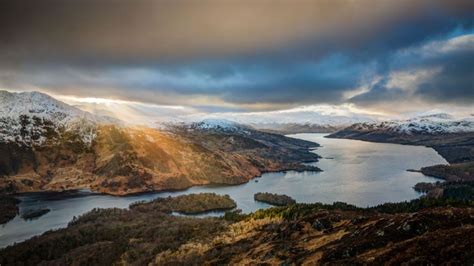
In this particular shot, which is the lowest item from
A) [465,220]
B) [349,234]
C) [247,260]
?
[247,260]

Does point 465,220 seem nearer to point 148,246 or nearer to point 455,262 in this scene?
point 455,262

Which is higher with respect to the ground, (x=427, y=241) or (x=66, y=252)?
(x=427, y=241)

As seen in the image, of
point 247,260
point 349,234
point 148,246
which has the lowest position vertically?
point 148,246

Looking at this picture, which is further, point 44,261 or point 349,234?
point 44,261

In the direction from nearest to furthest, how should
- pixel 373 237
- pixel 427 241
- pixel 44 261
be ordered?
pixel 427 241 → pixel 373 237 → pixel 44 261

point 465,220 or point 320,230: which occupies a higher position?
point 465,220

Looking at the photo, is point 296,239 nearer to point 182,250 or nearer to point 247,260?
point 247,260

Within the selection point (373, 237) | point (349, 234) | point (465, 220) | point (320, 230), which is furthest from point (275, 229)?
point (465, 220)

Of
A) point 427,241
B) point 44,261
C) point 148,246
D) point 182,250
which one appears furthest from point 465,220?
point 44,261

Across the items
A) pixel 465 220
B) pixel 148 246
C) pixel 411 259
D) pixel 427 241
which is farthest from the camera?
pixel 148 246
